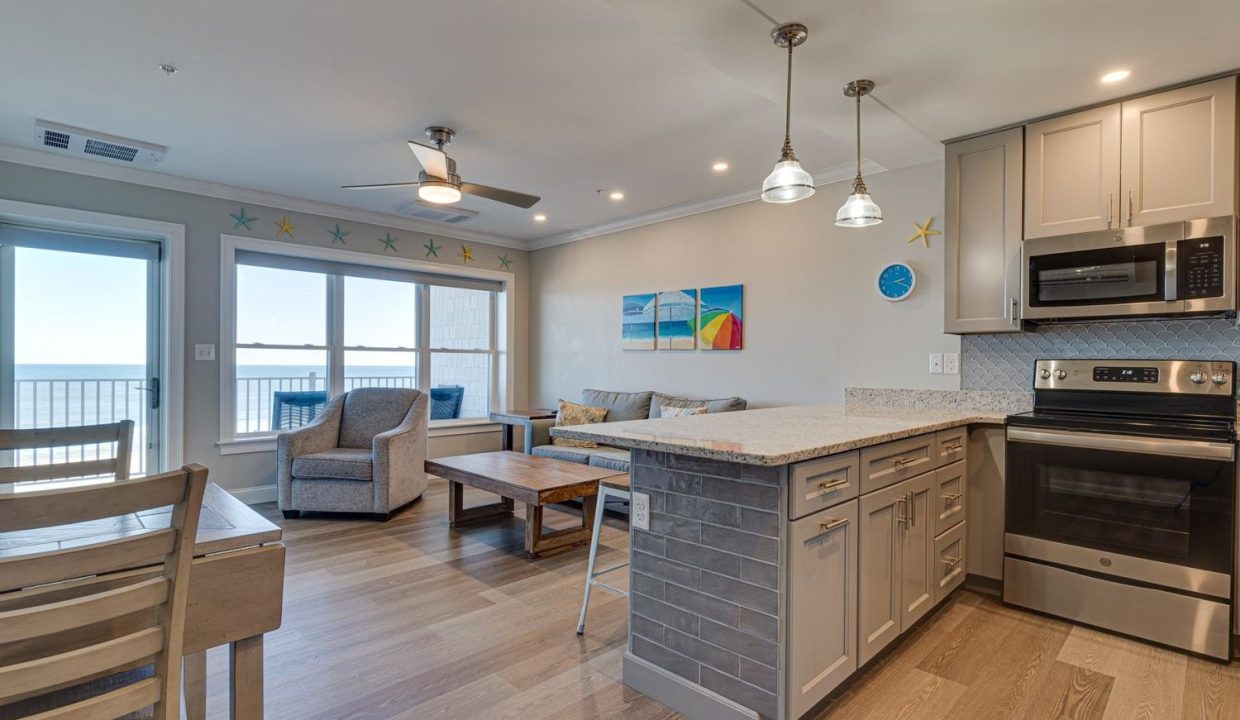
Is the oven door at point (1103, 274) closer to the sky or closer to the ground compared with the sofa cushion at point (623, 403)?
closer to the sky

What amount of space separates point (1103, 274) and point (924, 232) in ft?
3.49

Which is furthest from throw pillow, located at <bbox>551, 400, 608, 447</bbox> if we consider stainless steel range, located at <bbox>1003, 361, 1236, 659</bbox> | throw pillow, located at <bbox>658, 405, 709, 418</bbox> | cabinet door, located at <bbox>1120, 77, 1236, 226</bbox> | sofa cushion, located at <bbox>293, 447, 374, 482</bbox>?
cabinet door, located at <bbox>1120, 77, 1236, 226</bbox>

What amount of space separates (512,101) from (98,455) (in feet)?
13.7

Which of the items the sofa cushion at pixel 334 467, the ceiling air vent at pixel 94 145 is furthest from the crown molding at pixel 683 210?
the ceiling air vent at pixel 94 145

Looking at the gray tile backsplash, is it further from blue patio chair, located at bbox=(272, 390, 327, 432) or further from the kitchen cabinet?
blue patio chair, located at bbox=(272, 390, 327, 432)

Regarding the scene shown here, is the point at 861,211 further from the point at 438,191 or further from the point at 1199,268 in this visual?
the point at 438,191

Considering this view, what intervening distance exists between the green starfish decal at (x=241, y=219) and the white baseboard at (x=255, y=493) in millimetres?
2079

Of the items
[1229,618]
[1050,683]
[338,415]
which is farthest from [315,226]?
[1229,618]

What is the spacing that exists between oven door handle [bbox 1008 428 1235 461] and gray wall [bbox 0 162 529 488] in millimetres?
5219

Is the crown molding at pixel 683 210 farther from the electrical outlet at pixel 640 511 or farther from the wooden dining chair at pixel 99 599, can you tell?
the wooden dining chair at pixel 99 599

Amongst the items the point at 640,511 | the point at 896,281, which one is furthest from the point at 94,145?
the point at 896,281

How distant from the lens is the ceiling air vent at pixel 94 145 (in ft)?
11.4

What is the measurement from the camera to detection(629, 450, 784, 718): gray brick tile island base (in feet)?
5.74

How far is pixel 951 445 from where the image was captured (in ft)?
8.98
